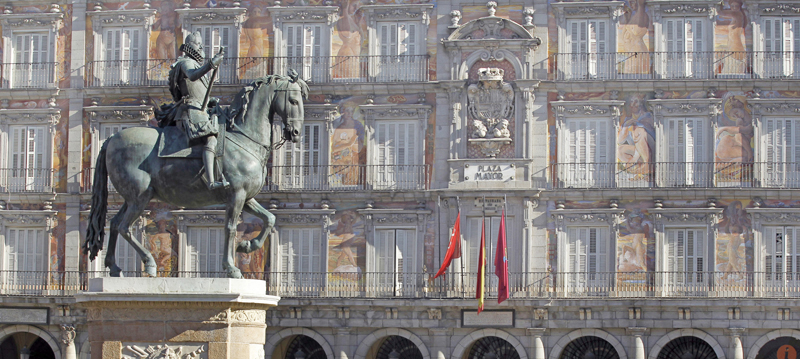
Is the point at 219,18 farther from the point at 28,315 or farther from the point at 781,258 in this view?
the point at 781,258

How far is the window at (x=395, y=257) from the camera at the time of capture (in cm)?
3781

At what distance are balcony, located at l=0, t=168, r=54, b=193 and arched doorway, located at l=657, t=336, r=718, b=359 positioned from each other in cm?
1876

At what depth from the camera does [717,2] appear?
123ft

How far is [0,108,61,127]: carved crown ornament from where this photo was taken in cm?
3984

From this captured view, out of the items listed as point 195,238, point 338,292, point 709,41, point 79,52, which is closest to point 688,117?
point 709,41

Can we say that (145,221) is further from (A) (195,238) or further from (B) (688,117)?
(B) (688,117)

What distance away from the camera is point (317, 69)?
38.8 meters

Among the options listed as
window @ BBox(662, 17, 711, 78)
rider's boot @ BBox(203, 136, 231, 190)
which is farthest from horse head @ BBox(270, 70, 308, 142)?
window @ BBox(662, 17, 711, 78)

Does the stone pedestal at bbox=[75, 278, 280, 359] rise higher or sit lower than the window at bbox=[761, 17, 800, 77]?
lower

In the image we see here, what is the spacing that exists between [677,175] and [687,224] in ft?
4.64

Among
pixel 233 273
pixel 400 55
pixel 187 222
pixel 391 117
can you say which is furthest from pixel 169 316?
pixel 400 55

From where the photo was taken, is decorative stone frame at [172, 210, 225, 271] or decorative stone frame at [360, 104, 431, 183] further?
decorative stone frame at [172, 210, 225, 271]

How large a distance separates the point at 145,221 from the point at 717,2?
17721 millimetres

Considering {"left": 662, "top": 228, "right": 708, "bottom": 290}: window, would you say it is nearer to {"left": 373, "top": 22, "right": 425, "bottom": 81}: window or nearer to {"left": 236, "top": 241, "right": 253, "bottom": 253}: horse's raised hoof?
{"left": 373, "top": 22, "right": 425, "bottom": 81}: window
